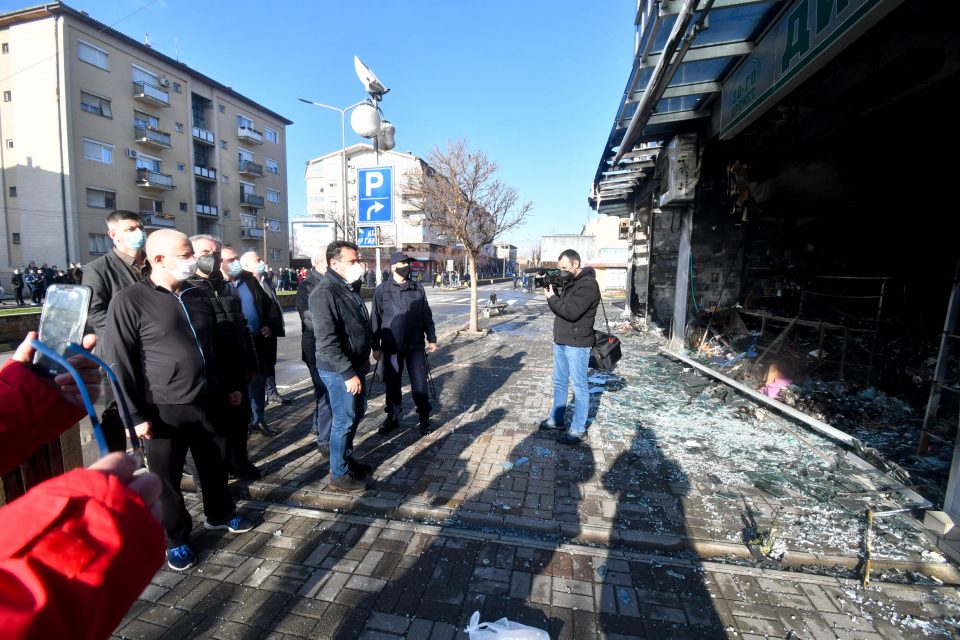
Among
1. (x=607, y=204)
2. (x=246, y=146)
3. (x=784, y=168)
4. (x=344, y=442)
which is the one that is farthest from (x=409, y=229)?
(x=344, y=442)

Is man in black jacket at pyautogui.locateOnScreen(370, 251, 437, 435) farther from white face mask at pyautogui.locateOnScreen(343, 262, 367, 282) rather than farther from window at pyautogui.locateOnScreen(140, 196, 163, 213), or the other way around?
window at pyautogui.locateOnScreen(140, 196, 163, 213)

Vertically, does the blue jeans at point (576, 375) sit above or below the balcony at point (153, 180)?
below

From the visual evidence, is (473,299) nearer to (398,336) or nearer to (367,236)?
(367,236)

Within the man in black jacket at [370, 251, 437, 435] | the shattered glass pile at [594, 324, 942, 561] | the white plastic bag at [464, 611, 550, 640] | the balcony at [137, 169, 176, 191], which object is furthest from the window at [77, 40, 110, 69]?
the white plastic bag at [464, 611, 550, 640]

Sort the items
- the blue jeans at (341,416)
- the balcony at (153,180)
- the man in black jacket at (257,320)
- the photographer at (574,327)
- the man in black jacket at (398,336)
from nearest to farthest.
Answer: the blue jeans at (341,416) < the photographer at (574,327) < the man in black jacket at (257,320) < the man in black jacket at (398,336) < the balcony at (153,180)

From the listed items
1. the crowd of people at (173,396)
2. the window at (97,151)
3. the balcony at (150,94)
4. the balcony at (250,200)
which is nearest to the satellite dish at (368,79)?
the crowd of people at (173,396)

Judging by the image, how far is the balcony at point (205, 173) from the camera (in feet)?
111

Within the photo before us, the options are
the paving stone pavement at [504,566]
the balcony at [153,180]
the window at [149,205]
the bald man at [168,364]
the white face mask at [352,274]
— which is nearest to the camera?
the paving stone pavement at [504,566]

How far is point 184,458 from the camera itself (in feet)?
9.21

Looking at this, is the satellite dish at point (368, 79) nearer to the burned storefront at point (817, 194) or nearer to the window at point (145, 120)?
the burned storefront at point (817, 194)

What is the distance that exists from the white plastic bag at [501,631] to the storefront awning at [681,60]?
462 centimetres

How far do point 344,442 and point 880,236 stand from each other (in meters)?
9.22

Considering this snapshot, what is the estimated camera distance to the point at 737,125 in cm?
543

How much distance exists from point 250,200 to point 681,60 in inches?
1660
